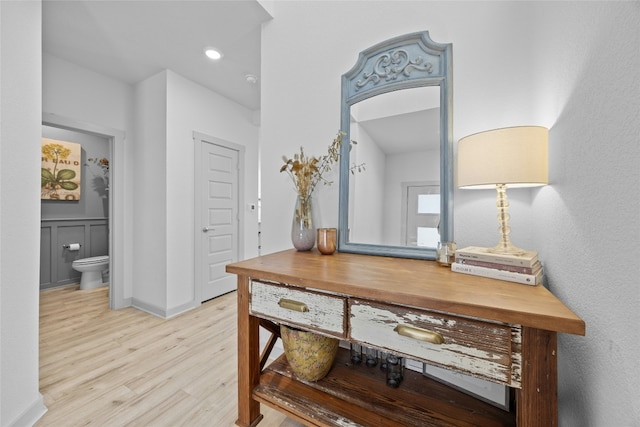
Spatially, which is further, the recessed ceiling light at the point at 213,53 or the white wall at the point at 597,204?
the recessed ceiling light at the point at 213,53

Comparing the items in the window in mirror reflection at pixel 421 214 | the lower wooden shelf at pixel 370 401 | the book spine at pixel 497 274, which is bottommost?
the lower wooden shelf at pixel 370 401

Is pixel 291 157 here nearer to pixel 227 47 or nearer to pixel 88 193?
pixel 227 47

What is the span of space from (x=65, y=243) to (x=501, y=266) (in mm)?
4932

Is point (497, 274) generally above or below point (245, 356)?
above

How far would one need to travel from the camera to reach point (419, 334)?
776mm

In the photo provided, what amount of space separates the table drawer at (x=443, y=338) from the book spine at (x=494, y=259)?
28 cm

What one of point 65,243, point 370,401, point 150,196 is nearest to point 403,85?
point 370,401

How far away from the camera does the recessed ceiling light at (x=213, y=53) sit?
228 cm

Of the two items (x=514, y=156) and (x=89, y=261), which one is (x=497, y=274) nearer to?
(x=514, y=156)

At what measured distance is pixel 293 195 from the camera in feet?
5.84

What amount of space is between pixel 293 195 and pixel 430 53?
1.12m

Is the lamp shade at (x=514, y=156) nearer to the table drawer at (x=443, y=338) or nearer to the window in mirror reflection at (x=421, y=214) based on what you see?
the window in mirror reflection at (x=421, y=214)

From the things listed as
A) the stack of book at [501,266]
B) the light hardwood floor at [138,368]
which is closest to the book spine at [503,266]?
the stack of book at [501,266]

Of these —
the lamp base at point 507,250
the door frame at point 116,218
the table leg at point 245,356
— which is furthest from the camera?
the door frame at point 116,218
